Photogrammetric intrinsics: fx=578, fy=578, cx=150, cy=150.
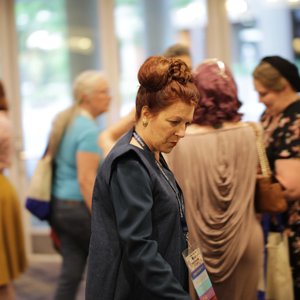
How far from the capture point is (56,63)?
5.68 meters

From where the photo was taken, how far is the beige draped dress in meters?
2.25

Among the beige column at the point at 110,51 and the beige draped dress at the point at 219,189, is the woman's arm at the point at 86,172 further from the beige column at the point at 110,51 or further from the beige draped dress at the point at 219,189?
the beige column at the point at 110,51

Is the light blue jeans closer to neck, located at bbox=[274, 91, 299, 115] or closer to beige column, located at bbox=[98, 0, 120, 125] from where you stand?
neck, located at bbox=[274, 91, 299, 115]

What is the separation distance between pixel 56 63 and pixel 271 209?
372cm

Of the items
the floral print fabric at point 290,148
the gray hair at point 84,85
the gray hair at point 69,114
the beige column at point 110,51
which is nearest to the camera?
the floral print fabric at point 290,148

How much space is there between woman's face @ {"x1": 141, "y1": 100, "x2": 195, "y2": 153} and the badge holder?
326mm

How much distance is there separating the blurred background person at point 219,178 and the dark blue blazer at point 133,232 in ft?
1.84

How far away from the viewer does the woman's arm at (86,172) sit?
9.81 feet

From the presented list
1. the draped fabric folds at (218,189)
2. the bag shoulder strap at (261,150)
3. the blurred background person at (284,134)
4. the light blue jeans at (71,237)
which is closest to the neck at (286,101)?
the blurred background person at (284,134)

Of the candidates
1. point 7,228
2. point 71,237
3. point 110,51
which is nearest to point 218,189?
point 71,237

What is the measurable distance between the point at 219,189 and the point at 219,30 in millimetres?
3148

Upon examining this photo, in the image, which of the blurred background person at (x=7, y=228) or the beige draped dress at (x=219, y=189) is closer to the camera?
the beige draped dress at (x=219, y=189)

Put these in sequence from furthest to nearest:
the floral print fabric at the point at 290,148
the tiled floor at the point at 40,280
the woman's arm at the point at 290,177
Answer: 1. the tiled floor at the point at 40,280
2. the floral print fabric at the point at 290,148
3. the woman's arm at the point at 290,177

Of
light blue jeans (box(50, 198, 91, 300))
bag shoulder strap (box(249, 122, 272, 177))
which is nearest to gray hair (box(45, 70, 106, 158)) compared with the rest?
light blue jeans (box(50, 198, 91, 300))
